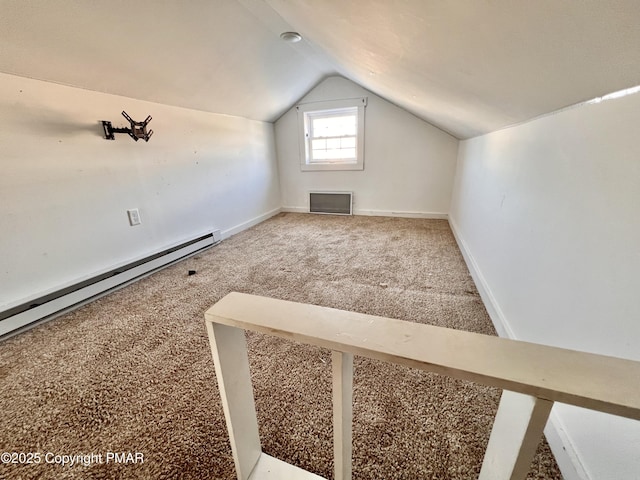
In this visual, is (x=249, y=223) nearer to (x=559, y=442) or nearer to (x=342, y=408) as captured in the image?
(x=342, y=408)

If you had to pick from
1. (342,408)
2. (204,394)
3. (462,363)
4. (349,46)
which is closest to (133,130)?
(349,46)

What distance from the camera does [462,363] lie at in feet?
1.29

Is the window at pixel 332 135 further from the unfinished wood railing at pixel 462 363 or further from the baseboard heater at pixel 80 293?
the unfinished wood railing at pixel 462 363

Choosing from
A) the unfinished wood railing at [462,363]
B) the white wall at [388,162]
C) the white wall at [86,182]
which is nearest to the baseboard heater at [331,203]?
the white wall at [388,162]

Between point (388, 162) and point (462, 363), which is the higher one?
point (388, 162)

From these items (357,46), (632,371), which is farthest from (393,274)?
(632,371)

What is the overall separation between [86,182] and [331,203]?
308cm

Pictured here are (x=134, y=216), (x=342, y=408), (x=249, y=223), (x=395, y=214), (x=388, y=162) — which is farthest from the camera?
(x=395, y=214)

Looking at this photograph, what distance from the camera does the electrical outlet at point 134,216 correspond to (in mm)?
2177

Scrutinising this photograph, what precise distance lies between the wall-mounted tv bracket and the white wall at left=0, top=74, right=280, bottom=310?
63mm

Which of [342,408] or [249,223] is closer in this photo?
[342,408]

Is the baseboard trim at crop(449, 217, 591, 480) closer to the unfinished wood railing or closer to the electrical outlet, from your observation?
the unfinished wood railing

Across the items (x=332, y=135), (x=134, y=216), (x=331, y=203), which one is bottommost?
(x=331, y=203)

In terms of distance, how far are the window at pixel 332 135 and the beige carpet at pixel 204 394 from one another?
258 centimetres
